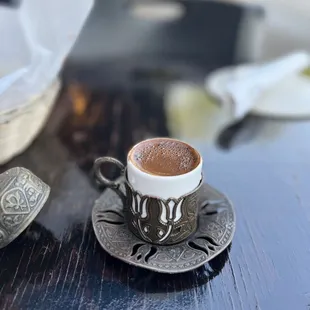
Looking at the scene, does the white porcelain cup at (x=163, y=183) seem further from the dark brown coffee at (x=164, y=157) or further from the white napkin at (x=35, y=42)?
the white napkin at (x=35, y=42)

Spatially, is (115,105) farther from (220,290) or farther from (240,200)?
(220,290)

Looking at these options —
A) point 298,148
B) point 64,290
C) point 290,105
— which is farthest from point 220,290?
point 290,105

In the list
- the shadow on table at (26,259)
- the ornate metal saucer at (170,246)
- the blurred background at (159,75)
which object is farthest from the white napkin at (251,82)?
the shadow on table at (26,259)

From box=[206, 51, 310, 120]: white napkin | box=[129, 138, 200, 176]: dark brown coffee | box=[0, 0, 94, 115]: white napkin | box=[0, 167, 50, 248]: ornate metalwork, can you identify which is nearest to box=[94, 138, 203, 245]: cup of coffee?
Result: box=[129, 138, 200, 176]: dark brown coffee

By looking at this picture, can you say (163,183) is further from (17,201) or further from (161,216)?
(17,201)

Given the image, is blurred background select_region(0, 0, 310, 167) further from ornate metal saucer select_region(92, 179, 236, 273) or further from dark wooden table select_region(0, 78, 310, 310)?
ornate metal saucer select_region(92, 179, 236, 273)

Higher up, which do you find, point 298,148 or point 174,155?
point 174,155
